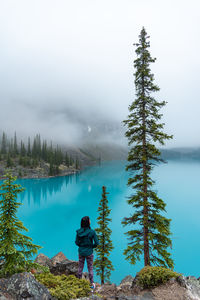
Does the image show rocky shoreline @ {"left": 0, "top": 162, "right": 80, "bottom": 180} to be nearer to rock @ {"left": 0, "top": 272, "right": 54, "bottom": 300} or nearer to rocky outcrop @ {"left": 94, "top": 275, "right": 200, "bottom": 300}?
rock @ {"left": 0, "top": 272, "right": 54, "bottom": 300}

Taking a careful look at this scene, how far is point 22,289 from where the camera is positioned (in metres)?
4.94

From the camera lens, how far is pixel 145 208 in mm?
12406

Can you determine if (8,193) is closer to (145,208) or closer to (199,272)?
(145,208)

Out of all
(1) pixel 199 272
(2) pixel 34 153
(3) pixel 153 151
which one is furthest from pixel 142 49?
(2) pixel 34 153

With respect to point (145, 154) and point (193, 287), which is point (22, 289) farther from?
point (145, 154)

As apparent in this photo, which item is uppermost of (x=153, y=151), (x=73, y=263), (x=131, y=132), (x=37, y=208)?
(x=131, y=132)

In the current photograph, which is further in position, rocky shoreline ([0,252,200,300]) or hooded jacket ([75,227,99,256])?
hooded jacket ([75,227,99,256])

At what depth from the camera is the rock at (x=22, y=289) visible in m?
4.86

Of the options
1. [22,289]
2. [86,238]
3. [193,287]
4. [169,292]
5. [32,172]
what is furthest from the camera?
[32,172]

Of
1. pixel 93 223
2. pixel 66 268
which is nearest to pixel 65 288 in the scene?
pixel 66 268

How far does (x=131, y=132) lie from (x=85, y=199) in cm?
5811

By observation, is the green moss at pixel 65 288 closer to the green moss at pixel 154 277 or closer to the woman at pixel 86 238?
the woman at pixel 86 238

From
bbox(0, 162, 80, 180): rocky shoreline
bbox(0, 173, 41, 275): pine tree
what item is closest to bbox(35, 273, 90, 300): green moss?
bbox(0, 173, 41, 275): pine tree

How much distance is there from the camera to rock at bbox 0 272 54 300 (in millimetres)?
4859
